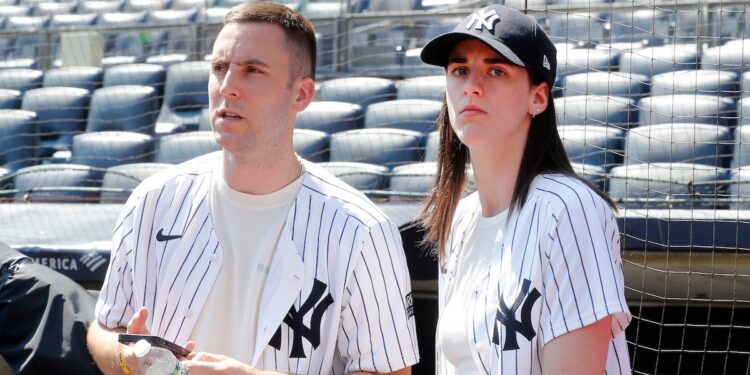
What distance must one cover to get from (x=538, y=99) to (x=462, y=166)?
0.94 feet

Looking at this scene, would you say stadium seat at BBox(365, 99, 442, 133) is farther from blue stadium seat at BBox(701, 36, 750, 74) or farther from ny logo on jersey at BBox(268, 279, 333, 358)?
ny logo on jersey at BBox(268, 279, 333, 358)

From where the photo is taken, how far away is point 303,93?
2.16 meters

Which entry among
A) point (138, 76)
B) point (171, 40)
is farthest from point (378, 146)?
point (171, 40)

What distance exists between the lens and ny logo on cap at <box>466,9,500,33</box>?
5.96 feet

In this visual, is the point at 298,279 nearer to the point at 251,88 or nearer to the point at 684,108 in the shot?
the point at 251,88

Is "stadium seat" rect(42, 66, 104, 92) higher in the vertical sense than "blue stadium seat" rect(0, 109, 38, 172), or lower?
higher

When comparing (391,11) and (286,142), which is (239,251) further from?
(391,11)

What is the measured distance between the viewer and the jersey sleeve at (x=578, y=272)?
161cm

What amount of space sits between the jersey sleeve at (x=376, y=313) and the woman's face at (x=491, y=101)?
0.31m

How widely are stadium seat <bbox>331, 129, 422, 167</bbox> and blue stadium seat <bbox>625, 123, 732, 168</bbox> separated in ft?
3.57

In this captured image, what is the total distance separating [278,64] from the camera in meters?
2.08

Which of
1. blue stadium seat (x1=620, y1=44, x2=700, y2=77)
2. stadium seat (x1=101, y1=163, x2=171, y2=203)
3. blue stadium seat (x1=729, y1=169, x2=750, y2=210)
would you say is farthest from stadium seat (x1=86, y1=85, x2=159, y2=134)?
blue stadium seat (x1=729, y1=169, x2=750, y2=210)

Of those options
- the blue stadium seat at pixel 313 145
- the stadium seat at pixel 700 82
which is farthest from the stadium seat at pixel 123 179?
the stadium seat at pixel 700 82

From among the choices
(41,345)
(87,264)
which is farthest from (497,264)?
(87,264)
